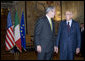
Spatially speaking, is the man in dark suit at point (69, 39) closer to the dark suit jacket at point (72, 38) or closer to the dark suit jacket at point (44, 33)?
the dark suit jacket at point (72, 38)

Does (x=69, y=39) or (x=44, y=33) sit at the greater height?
(x=44, y=33)

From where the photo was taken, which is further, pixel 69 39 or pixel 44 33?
pixel 69 39

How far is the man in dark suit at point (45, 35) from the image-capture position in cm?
411

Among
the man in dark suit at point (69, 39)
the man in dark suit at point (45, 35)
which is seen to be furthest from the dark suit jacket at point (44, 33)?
the man in dark suit at point (69, 39)

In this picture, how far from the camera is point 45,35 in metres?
4.16

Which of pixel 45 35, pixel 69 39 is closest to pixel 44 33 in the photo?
pixel 45 35

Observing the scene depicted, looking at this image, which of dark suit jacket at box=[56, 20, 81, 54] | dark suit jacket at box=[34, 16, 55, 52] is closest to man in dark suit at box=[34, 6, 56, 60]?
dark suit jacket at box=[34, 16, 55, 52]

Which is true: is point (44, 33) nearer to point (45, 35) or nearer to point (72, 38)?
point (45, 35)

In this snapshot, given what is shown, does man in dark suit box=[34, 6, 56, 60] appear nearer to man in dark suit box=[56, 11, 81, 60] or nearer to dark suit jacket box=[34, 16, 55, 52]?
dark suit jacket box=[34, 16, 55, 52]

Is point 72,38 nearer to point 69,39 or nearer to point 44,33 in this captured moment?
point 69,39

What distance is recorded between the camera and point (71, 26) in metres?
4.75

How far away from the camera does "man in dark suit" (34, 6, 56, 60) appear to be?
411 cm

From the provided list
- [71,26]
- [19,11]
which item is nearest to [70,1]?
[19,11]

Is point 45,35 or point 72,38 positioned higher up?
point 45,35
